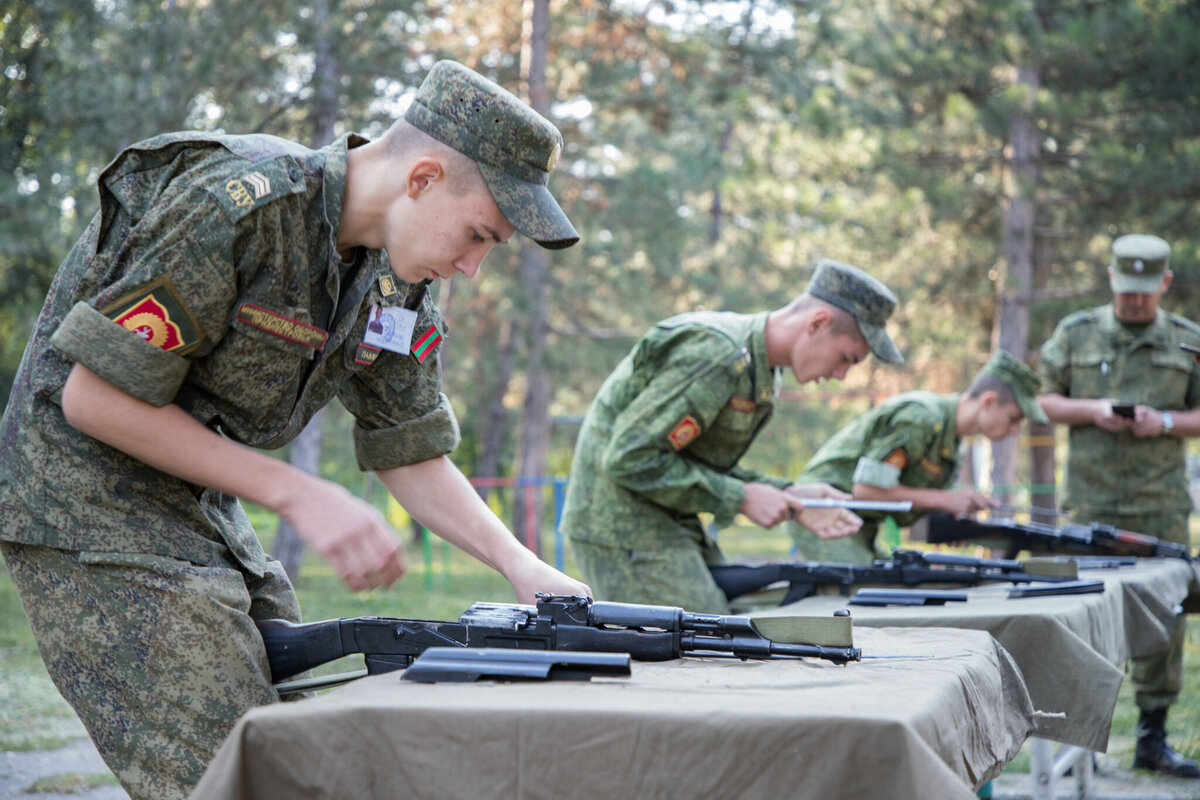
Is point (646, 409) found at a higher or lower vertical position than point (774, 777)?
higher

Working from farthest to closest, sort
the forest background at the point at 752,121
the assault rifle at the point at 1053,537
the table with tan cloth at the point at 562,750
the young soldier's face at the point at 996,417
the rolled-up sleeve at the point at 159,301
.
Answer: the forest background at the point at 752,121
the young soldier's face at the point at 996,417
the assault rifle at the point at 1053,537
the rolled-up sleeve at the point at 159,301
the table with tan cloth at the point at 562,750

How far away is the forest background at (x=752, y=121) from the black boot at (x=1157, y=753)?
6.41 metres

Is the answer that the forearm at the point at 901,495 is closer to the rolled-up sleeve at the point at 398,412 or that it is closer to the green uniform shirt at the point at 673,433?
the green uniform shirt at the point at 673,433

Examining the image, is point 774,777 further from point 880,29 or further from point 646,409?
point 880,29

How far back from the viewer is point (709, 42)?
55.8 feet

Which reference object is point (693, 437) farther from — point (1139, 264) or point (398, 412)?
point (1139, 264)

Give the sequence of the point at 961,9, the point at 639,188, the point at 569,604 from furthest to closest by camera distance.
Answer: the point at 639,188, the point at 961,9, the point at 569,604

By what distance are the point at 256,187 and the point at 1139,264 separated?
16.7 feet

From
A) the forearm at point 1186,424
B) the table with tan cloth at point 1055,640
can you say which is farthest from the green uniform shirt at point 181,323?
the forearm at point 1186,424

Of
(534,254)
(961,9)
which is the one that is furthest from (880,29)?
(534,254)

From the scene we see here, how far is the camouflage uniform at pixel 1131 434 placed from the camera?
19.4 feet

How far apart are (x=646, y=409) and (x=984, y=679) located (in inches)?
78.3

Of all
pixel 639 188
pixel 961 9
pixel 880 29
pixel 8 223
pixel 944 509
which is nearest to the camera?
pixel 944 509

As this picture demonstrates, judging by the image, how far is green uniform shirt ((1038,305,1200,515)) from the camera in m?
5.90
